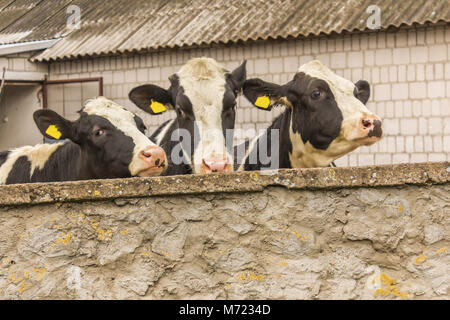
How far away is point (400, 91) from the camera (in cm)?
1241

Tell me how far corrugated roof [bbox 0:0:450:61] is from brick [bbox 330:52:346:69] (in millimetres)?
419

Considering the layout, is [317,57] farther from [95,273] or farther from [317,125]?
[95,273]

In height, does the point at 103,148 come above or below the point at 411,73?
below

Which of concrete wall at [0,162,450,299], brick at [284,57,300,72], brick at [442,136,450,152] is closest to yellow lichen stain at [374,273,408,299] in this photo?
concrete wall at [0,162,450,299]

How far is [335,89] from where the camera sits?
6453 millimetres

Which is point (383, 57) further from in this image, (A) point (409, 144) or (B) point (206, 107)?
(B) point (206, 107)

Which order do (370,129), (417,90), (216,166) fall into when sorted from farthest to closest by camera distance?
1. (417,90)
2. (370,129)
3. (216,166)

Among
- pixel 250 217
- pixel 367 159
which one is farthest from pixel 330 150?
pixel 367 159

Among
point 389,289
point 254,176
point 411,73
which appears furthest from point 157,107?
point 411,73

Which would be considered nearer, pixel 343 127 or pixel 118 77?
pixel 343 127

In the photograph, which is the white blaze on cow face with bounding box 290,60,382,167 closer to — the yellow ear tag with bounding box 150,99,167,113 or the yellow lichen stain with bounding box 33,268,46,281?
the yellow ear tag with bounding box 150,99,167,113

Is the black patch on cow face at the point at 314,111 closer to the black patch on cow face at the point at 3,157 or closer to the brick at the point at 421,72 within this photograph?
the black patch on cow face at the point at 3,157

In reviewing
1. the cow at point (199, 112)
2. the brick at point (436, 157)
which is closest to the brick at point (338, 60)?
the brick at point (436, 157)

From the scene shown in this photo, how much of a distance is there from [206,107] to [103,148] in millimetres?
822
